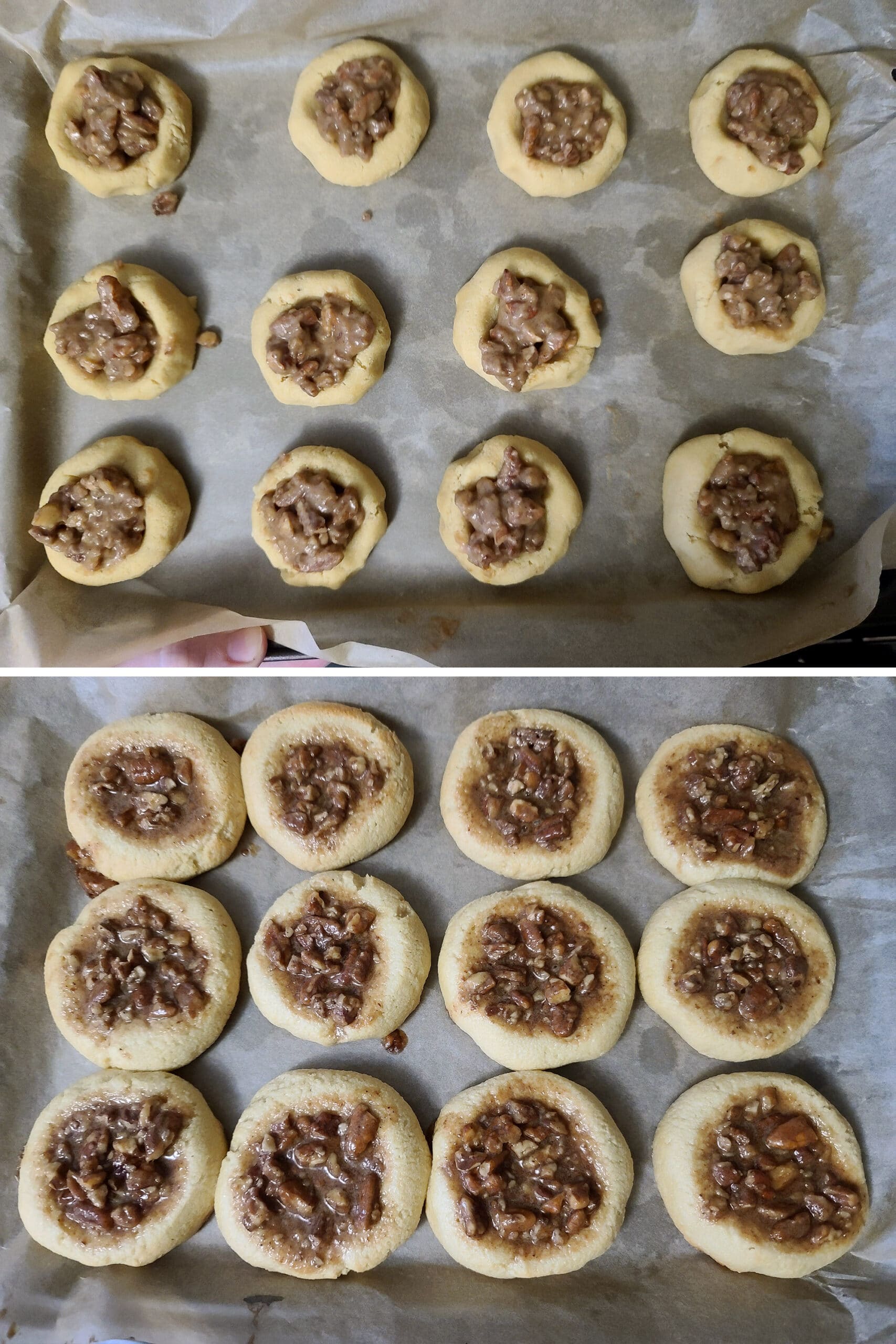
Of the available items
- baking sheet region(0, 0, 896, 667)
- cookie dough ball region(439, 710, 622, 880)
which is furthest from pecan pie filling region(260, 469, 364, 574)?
cookie dough ball region(439, 710, 622, 880)

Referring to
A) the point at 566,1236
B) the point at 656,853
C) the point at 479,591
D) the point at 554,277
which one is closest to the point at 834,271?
the point at 554,277

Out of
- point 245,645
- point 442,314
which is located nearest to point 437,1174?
point 245,645

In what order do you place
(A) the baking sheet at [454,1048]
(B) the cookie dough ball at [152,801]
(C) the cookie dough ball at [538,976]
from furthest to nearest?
(B) the cookie dough ball at [152,801] < (C) the cookie dough ball at [538,976] < (A) the baking sheet at [454,1048]

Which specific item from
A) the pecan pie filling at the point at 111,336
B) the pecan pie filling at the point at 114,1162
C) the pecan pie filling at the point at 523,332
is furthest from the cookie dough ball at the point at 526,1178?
the pecan pie filling at the point at 111,336

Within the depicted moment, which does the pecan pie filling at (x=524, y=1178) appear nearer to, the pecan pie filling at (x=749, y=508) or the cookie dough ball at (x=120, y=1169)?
the cookie dough ball at (x=120, y=1169)

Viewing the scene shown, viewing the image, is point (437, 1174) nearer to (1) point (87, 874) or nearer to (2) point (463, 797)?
(2) point (463, 797)

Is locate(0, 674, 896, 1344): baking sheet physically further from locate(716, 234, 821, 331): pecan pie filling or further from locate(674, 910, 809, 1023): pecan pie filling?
locate(716, 234, 821, 331): pecan pie filling

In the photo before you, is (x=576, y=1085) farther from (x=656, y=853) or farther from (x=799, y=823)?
(x=799, y=823)
